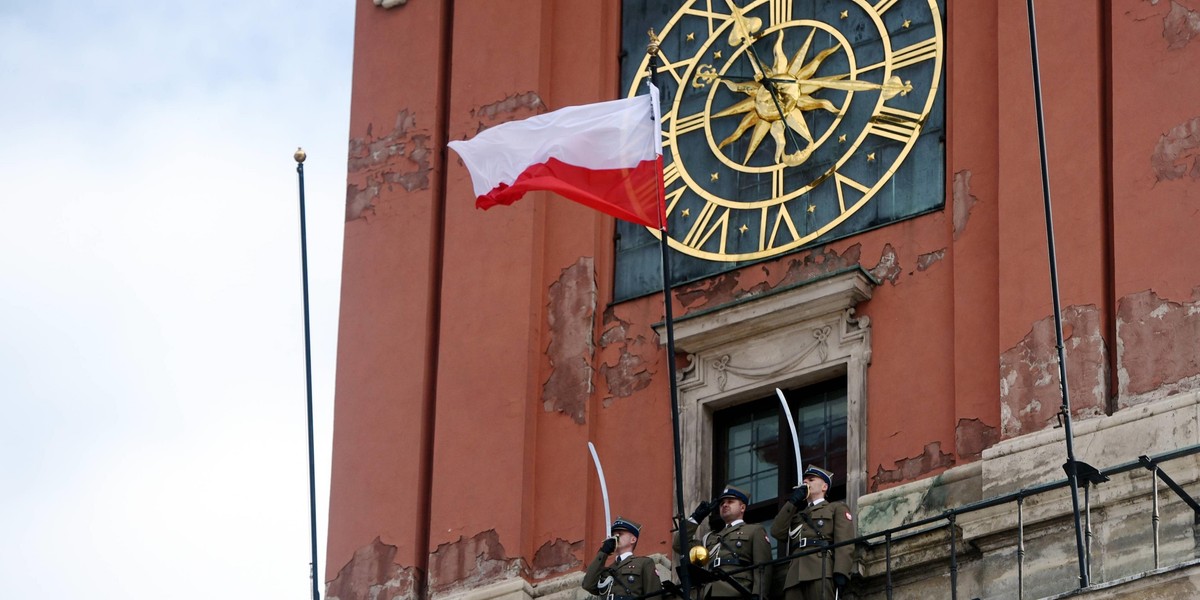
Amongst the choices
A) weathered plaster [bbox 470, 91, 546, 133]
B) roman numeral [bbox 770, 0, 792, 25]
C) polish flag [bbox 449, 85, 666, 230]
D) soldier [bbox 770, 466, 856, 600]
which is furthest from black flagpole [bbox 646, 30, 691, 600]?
weathered plaster [bbox 470, 91, 546, 133]

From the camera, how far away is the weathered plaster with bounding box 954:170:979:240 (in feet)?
67.4

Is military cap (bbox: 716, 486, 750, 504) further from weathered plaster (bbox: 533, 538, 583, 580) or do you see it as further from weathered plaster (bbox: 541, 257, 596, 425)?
weathered plaster (bbox: 541, 257, 596, 425)

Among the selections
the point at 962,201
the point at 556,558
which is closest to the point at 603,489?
the point at 556,558

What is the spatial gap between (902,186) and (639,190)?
185 centimetres

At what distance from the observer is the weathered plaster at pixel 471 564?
21031 mm

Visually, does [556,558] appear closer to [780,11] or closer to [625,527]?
[625,527]

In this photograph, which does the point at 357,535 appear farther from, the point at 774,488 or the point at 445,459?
the point at 774,488

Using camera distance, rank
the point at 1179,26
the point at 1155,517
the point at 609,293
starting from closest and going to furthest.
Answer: the point at 1155,517 < the point at 1179,26 < the point at 609,293

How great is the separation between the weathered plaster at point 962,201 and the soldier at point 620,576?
8.75ft

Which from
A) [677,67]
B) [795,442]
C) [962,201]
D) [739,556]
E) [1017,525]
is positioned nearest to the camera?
[1017,525]

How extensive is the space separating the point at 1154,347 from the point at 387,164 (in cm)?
615

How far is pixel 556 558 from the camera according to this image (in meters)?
21.1

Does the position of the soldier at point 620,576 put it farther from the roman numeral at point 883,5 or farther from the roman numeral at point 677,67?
the roman numeral at point 883,5

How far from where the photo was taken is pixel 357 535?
21.8 meters
